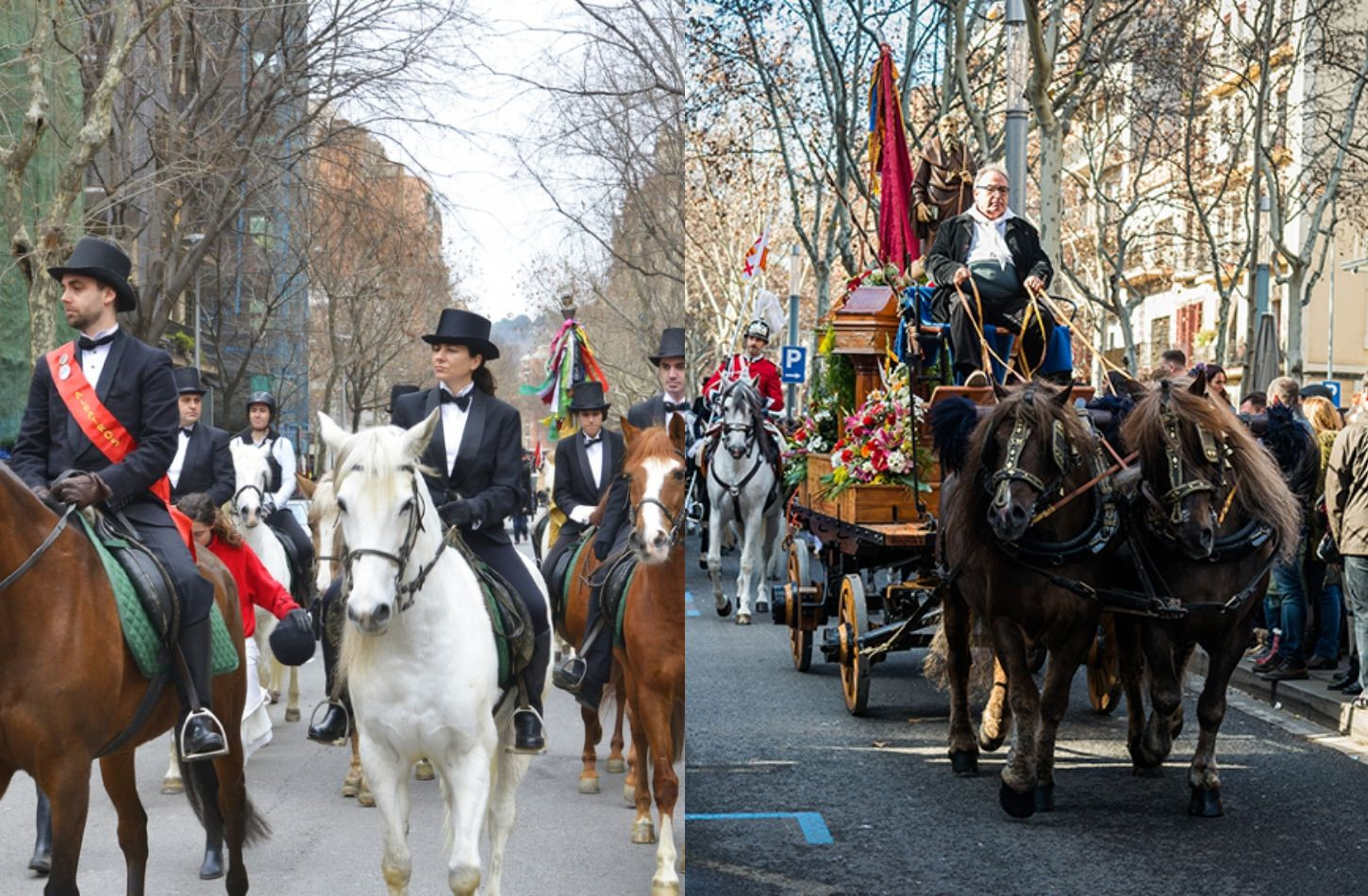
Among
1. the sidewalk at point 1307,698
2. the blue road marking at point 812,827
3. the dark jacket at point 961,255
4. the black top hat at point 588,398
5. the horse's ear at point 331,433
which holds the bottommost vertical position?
the sidewalk at point 1307,698

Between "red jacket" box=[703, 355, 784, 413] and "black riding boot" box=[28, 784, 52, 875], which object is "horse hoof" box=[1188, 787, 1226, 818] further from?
"black riding boot" box=[28, 784, 52, 875]

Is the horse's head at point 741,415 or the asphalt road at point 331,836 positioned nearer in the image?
the horse's head at point 741,415

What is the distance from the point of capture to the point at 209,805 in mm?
4211

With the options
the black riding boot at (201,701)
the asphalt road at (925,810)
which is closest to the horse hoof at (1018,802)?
the asphalt road at (925,810)

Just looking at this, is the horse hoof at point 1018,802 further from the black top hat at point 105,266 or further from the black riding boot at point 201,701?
the black top hat at point 105,266

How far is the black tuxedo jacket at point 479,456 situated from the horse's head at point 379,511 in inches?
1.5

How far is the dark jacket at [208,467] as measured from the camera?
440 centimetres

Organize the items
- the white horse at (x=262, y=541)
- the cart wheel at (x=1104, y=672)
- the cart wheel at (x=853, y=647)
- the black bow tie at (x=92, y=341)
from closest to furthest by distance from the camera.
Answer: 1. the white horse at (x=262, y=541)
2. the black bow tie at (x=92, y=341)
3. the cart wheel at (x=853, y=647)
4. the cart wheel at (x=1104, y=672)

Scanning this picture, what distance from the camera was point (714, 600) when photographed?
169 inches

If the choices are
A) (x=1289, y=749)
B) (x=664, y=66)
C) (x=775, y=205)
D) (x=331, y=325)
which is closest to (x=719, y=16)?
(x=664, y=66)

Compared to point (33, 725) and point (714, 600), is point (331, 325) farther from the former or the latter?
point (33, 725)

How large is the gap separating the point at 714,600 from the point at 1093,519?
7.82 ft

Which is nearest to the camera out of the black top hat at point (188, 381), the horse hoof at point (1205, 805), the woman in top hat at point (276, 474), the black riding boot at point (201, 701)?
the woman in top hat at point (276, 474)

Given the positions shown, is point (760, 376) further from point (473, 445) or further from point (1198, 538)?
point (1198, 538)
